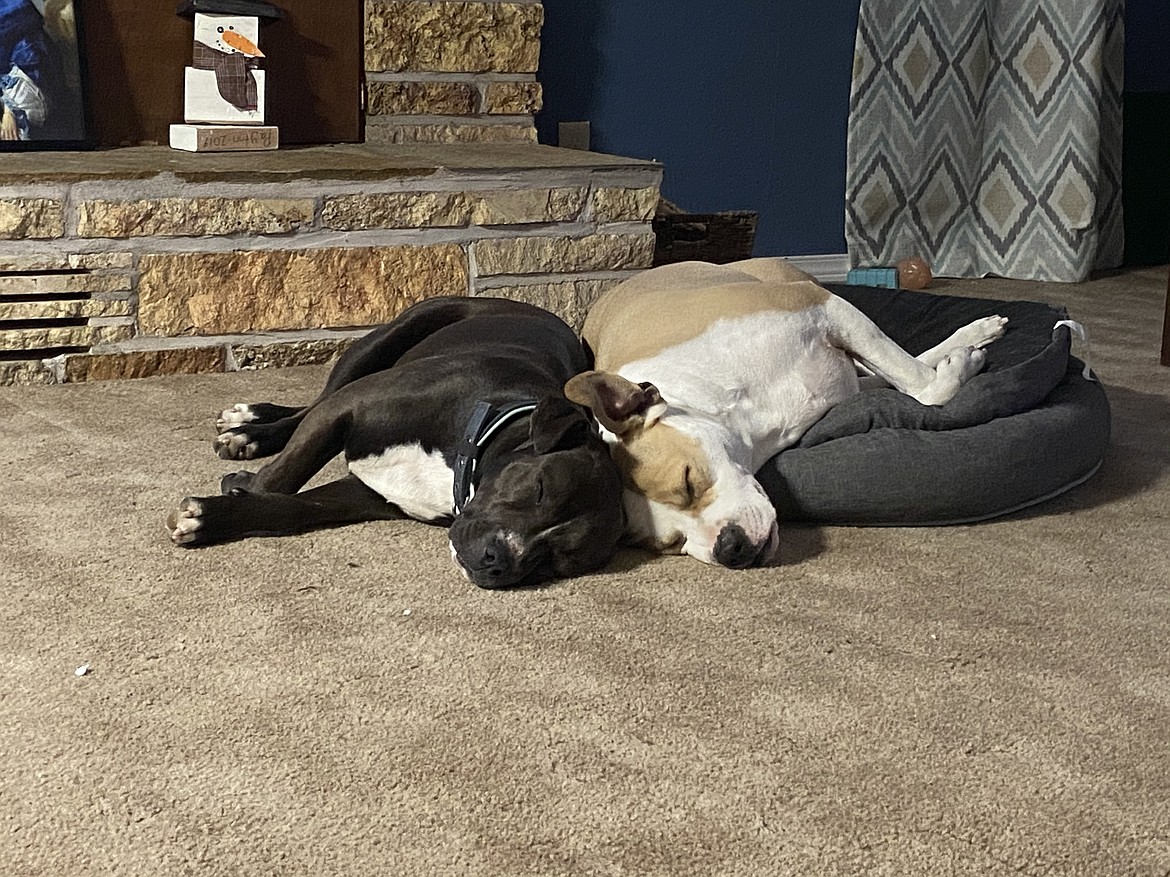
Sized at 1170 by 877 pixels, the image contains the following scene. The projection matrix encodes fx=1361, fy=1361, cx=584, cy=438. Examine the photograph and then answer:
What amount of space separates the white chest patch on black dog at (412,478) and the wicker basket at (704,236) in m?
2.07

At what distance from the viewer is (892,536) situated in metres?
2.37

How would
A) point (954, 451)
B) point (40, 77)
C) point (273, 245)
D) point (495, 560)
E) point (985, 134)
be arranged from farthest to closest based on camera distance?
1. point (985, 134)
2. point (40, 77)
3. point (273, 245)
4. point (954, 451)
5. point (495, 560)

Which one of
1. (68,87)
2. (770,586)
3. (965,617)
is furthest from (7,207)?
(965,617)

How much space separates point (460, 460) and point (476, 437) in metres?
0.05

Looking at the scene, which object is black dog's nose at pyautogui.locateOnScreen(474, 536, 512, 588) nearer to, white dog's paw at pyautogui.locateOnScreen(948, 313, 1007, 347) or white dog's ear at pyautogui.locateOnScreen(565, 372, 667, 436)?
white dog's ear at pyautogui.locateOnScreen(565, 372, 667, 436)

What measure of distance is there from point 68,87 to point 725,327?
85.5 inches

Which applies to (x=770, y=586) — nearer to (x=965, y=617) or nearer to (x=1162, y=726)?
(x=965, y=617)

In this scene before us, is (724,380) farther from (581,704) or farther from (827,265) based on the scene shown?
(827,265)

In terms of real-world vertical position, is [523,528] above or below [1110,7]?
below

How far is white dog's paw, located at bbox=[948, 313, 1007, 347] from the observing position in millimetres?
2812

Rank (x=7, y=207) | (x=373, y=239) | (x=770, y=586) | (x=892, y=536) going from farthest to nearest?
(x=373, y=239) < (x=7, y=207) < (x=892, y=536) < (x=770, y=586)

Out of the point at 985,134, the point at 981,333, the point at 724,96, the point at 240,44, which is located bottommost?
the point at 981,333

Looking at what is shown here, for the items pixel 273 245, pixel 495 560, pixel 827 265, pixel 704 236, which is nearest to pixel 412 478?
pixel 495 560

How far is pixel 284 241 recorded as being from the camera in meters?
3.48
